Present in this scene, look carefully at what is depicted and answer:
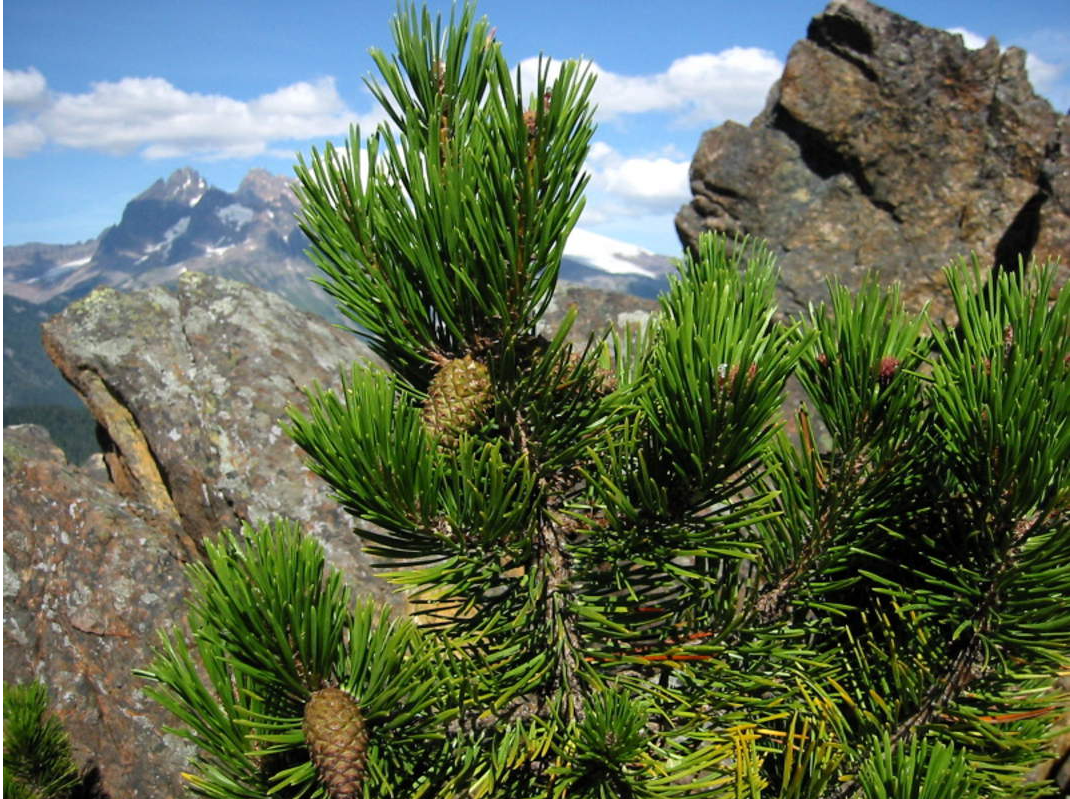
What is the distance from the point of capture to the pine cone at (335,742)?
1700 millimetres

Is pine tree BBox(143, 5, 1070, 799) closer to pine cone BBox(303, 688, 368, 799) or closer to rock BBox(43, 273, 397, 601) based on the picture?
pine cone BBox(303, 688, 368, 799)

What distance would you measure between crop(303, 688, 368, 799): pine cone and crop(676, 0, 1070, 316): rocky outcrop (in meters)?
8.37

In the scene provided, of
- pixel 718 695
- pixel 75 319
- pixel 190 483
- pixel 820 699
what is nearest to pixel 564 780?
pixel 718 695

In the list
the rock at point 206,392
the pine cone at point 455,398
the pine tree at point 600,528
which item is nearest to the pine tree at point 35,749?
the rock at point 206,392

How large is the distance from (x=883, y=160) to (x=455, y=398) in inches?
392

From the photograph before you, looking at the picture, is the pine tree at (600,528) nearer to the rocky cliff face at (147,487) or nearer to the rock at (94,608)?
the rocky cliff face at (147,487)

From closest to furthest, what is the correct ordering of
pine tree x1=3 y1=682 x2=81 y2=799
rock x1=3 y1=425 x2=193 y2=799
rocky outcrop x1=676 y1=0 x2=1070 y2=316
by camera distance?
pine tree x1=3 y1=682 x2=81 y2=799
rock x1=3 y1=425 x2=193 y2=799
rocky outcrop x1=676 y1=0 x2=1070 y2=316

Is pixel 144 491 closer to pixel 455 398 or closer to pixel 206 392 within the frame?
pixel 206 392

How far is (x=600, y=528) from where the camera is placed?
2.01m

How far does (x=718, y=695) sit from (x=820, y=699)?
338mm

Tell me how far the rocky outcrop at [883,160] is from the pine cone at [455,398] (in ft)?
26.1

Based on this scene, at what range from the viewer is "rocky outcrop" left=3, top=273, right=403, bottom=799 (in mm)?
5434

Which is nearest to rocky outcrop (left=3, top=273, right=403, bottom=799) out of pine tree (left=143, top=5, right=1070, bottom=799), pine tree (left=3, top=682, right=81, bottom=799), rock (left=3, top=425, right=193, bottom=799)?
rock (left=3, top=425, right=193, bottom=799)

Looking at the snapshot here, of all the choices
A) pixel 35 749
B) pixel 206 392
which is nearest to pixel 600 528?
pixel 35 749
